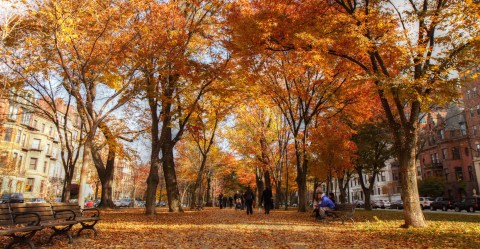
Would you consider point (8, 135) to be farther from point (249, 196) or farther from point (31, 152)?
point (249, 196)

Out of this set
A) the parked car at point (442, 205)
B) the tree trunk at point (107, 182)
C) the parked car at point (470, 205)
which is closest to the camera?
the tree trunk at point (107, 182)

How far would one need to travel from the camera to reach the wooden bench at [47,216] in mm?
6637

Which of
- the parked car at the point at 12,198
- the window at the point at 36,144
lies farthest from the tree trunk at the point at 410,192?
the window at the point at 36,144

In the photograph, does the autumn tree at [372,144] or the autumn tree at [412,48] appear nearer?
the autumn tree at [412,48]

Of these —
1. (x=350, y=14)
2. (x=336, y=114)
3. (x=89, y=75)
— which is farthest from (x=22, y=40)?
(x=336, y=114)

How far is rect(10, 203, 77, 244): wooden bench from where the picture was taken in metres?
6.64

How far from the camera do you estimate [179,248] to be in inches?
277

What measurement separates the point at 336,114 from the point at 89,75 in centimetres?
1767

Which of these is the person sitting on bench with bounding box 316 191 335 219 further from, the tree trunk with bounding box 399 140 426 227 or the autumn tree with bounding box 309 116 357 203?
the autumn tree with bounding box 309 116 357 203

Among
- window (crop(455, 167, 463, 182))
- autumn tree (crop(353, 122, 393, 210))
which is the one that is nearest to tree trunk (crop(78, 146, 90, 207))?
autumn tree (crop(353, 122, 393, 210))

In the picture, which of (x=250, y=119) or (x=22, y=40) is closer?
(x=22, y=40)

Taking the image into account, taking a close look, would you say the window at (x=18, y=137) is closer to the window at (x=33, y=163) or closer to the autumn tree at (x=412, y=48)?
the window at (x=33, y=163)

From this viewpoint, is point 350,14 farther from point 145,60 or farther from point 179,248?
point 179,248

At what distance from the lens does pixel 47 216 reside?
7574mm
